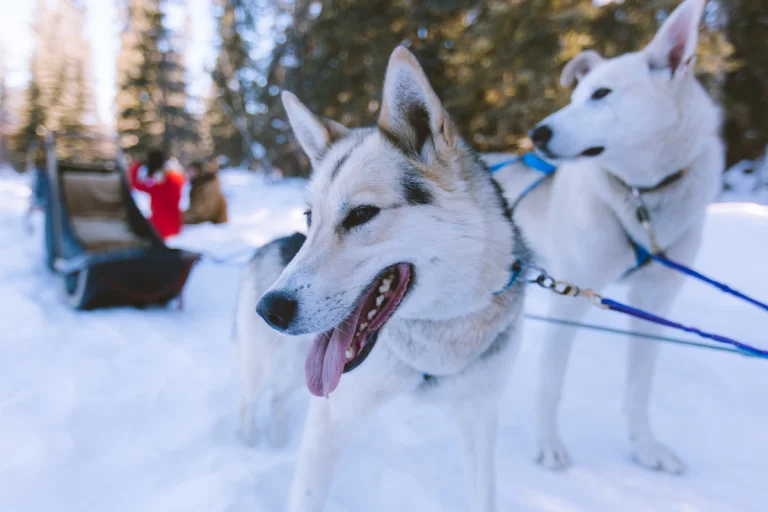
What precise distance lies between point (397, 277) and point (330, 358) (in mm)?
283

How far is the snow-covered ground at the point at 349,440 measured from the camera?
1.74 metres

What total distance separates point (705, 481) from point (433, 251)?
69.1 inches

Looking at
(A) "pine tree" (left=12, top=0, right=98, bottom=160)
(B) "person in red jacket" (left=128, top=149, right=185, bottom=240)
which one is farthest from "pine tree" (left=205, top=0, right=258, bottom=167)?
(B) "person in red jacket" (left=128, top=149, right=185, bottom=240)

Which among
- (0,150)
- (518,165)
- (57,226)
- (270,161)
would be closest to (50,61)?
(0,150)

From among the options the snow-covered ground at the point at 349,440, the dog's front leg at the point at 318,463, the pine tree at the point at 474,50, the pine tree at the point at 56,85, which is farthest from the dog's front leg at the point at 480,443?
the pine tree at the point at 56,85

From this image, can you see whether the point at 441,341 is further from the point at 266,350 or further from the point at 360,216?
the point at 266,350

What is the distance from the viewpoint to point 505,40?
20.6ft

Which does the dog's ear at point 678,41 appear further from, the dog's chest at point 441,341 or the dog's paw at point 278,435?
the dog's paw at point 278,435

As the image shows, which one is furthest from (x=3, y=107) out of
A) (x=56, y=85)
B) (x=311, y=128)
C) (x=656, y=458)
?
(x=656, y=458)

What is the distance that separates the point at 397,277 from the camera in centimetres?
118

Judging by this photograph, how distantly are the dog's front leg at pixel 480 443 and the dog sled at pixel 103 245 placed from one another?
2959mm

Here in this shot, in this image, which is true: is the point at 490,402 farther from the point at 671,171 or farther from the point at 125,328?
the point at 125,328

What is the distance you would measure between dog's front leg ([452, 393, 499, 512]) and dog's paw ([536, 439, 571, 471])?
53cm

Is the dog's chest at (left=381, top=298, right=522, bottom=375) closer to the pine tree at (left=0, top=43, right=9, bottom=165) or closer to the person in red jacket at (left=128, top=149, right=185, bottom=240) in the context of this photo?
the person in red jacket at (left=128, top=149, right=185, bottom=240)
